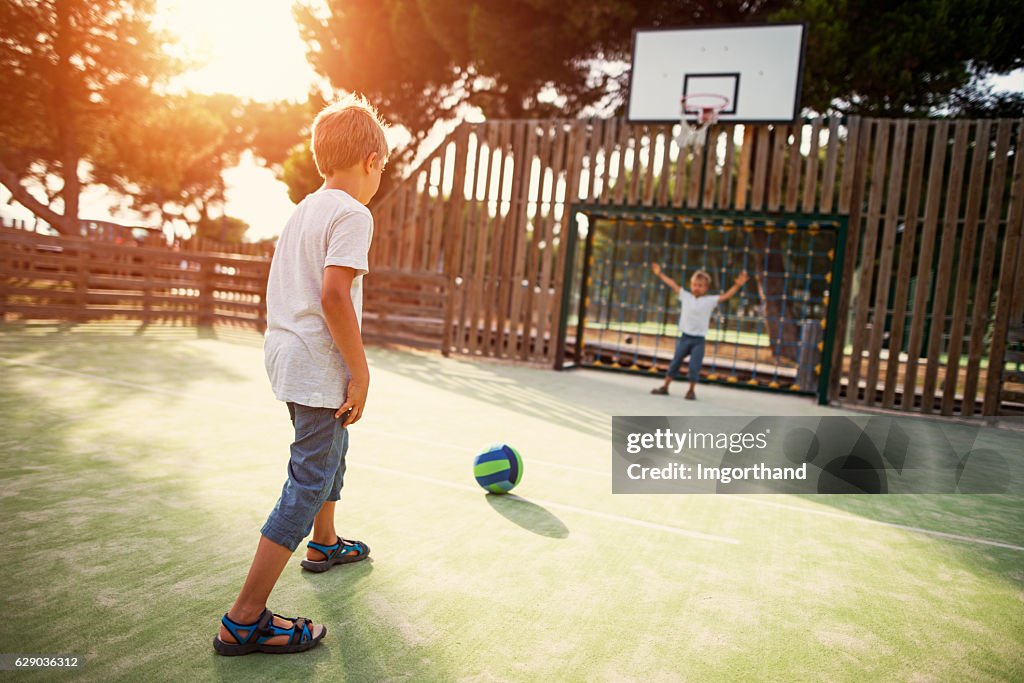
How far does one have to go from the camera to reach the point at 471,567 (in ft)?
10.2

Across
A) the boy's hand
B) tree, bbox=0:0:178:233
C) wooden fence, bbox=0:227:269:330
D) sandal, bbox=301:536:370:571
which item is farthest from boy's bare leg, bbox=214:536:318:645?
tree, bbox=0:0:178:233

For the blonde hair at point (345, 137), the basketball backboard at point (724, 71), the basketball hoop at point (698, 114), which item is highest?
the basketball backboard at point (724, 71)

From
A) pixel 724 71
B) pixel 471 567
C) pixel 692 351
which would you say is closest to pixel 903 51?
pixel 724 71

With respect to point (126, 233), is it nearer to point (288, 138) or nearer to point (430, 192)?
point (430, 192)

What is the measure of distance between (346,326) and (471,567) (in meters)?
1.40

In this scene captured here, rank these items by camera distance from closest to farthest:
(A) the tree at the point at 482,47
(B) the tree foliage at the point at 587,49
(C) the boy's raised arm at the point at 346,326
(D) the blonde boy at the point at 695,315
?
(C) the boy's raised arm at the point at 346,326, (D) the blonde boy at the point at 695,315, (B) the tree foliage at the point at 587,49, (A) the tree at the point at 482,47

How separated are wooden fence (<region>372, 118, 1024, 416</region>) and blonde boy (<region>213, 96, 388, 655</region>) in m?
9.14

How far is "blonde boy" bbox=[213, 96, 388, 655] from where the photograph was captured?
2225mm

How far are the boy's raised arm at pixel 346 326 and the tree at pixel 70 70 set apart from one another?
1950 centimetres

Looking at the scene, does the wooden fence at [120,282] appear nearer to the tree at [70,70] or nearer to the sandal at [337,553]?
the tree at [70,70]

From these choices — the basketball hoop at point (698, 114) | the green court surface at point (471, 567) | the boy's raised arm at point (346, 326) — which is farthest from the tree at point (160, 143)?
the boy's raised arm at point (346, 326)

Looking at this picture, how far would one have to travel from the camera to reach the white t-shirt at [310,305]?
2.25 m

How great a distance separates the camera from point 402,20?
711 inches

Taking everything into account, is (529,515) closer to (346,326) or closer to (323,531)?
(323,531)
